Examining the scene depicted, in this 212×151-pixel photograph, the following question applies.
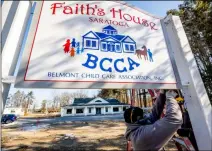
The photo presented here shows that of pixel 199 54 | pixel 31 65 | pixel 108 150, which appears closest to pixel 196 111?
pixel 31 65

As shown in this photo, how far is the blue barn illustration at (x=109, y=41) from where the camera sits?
2.02m

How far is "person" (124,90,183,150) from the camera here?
5.41 feet

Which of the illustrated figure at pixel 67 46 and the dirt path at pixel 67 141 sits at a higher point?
the illustrated figure at pixel 67 46

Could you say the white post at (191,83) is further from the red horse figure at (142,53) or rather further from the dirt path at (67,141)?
the dirt path at (67,141)

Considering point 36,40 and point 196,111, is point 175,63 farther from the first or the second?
point 36,40

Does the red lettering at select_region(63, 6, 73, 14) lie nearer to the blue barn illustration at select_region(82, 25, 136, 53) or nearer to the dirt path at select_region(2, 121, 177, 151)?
the blue barn illustration at select_region(82, 25, 136, 53)

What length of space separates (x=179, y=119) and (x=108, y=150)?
9.26 meters

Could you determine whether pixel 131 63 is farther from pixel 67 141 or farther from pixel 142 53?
pixel 67 141

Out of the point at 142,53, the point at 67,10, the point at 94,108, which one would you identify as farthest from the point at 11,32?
the point at 94,108

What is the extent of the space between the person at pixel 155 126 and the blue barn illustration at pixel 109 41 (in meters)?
0.70

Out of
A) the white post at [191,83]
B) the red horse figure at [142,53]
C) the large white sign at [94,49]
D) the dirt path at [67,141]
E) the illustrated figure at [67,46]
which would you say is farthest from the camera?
the dirt path at [67,141]

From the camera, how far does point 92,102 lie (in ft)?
135

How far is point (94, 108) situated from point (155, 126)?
39.0 metres

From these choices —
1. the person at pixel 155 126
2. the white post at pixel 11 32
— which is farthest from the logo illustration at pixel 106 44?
the person at pixel 155 126
